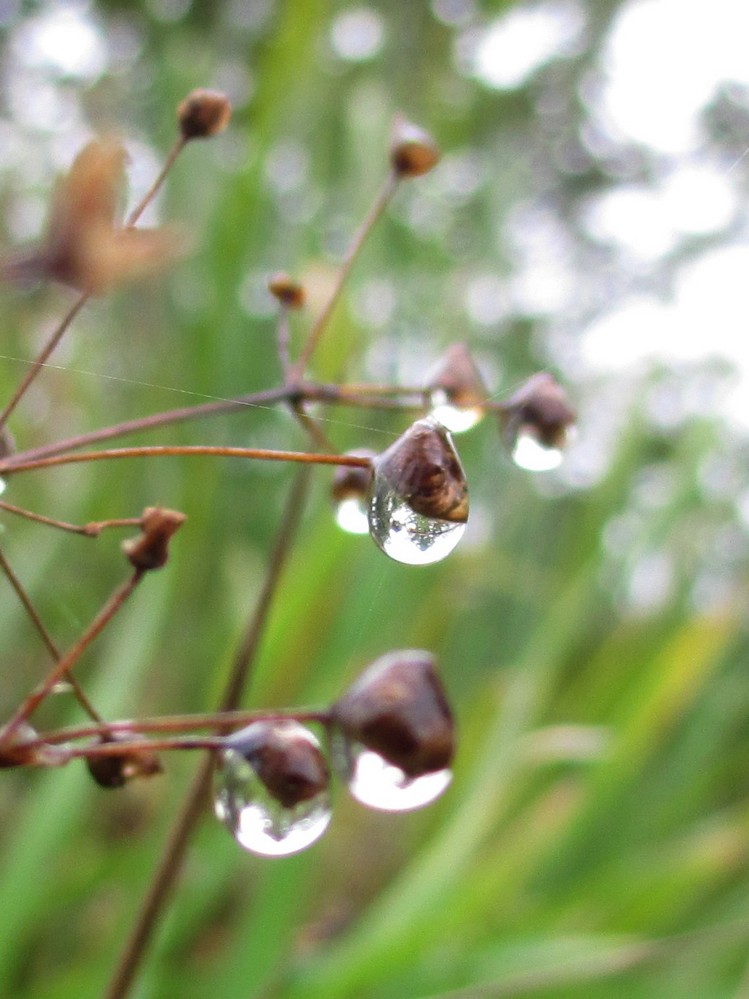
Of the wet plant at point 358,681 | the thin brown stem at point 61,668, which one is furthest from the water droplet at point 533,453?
the thin brown stem at point 61,668

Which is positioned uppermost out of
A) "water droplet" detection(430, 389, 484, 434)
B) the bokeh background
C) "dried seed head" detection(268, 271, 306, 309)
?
the bokeh background

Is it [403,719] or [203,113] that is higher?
[203,113]

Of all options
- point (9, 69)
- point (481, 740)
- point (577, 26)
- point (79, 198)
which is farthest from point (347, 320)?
point (577, 26)

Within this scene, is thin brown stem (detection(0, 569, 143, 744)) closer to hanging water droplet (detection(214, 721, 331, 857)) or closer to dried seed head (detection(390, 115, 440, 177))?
hanging water droplet (detection(214, 721, 331, 857))

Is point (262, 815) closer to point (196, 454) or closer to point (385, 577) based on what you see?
point (196, 454)

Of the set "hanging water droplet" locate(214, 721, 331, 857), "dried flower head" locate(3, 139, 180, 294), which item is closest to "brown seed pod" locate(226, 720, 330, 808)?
A: "hanging water droplet" locate(214, 721, 331, 857)

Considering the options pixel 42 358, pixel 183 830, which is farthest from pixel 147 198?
pixel 183 830
